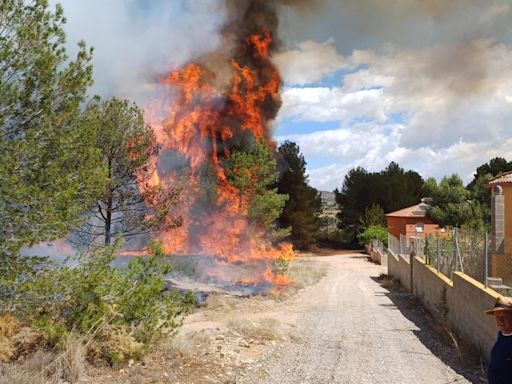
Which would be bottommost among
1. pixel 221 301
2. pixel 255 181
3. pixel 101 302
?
pixel 221 301

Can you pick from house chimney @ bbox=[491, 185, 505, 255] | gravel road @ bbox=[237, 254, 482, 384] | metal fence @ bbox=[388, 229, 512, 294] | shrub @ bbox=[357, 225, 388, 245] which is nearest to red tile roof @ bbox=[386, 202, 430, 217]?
shrub @ bbox=[357, 225, 388, 245]

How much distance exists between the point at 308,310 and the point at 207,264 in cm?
907

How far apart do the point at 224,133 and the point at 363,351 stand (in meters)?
19.5

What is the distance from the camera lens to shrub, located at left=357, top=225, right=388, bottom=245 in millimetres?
45484

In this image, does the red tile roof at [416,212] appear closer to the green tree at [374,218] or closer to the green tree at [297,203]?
the green tree at [374,218]

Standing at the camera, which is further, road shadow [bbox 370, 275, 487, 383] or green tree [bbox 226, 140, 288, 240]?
green tree [bbox 226, 140, 288, 240]

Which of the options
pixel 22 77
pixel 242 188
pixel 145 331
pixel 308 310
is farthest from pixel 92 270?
pixel 242 188

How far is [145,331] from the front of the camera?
28.2 feet

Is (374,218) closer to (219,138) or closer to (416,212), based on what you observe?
(416,212)

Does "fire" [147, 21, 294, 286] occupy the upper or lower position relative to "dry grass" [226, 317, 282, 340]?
upper

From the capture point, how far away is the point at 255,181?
102 ft

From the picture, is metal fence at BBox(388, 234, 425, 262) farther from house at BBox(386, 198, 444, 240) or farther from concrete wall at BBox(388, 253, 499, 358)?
house at BBox(386, 198, 444, 240)

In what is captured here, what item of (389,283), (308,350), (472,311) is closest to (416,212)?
(389,283)

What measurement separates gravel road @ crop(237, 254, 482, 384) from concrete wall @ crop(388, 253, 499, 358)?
1.60 feet
